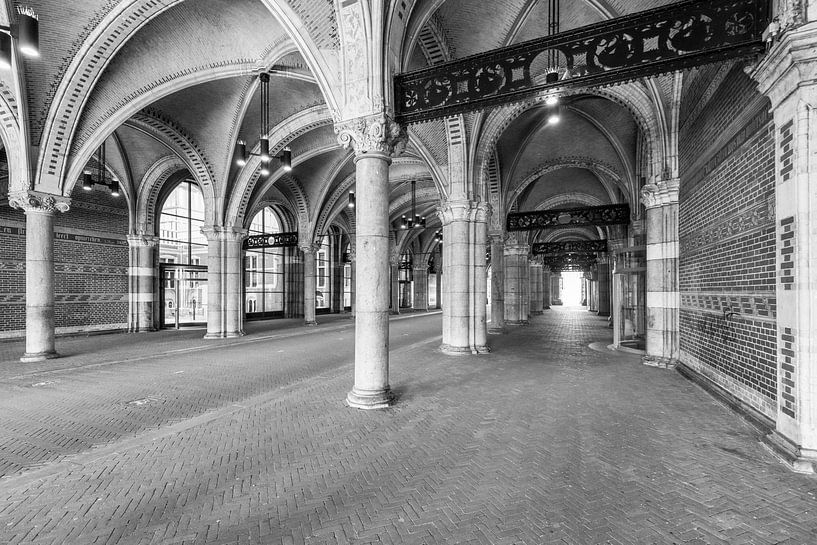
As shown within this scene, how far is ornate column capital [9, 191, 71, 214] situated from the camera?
9.55m

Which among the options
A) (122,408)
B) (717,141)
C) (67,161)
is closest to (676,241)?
(717,141)

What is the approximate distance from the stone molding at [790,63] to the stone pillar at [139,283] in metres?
20.3

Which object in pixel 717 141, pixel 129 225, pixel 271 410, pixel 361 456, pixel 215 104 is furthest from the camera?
pixel 129 225

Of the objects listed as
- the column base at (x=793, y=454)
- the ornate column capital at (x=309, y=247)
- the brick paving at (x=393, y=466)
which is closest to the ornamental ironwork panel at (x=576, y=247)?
the ornate column capital at (x=309, y=247)

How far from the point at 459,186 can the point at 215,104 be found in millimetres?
8554

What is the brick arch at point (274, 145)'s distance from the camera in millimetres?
12633

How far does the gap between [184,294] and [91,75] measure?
15966mm

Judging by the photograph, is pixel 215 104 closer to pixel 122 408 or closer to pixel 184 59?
pixel 184 59

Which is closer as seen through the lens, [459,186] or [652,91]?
[652,91]

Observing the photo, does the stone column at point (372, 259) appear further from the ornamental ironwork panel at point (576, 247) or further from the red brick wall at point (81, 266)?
the ornamental ironwork panel at point (576, 247)

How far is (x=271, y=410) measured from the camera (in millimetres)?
5766

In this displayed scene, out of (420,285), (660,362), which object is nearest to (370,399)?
(660,362)

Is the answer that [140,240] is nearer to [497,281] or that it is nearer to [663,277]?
[497,281]

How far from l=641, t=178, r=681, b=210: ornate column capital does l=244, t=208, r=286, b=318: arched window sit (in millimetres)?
21028
